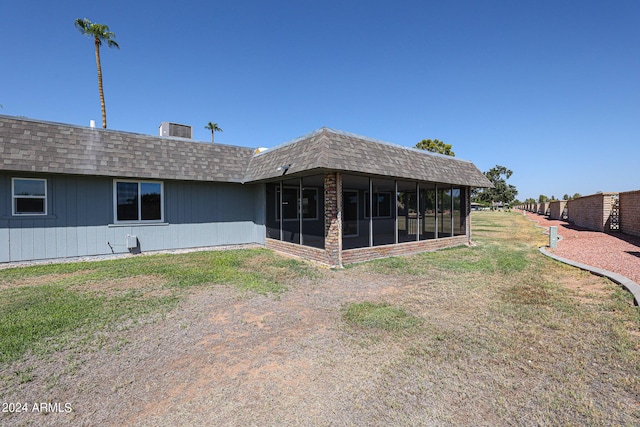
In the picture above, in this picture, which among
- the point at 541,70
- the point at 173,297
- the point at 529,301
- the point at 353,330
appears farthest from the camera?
the point at 541,70

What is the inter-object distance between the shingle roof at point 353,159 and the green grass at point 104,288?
9.49ft

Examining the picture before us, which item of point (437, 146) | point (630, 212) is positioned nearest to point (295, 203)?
point (630, 212)

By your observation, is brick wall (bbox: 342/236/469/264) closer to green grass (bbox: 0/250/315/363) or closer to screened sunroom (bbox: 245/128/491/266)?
screened sunroom (bbox: 245/128/491/266)

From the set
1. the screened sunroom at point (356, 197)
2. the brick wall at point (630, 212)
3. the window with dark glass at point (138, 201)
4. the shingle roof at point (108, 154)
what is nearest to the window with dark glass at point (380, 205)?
the screened sunroom at point (356, 197)

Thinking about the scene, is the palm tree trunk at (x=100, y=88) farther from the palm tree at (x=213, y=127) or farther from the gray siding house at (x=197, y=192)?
the palm tree at (x=213, y=127)

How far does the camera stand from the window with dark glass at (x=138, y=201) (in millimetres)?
9219

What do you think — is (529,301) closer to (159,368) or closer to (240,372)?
(240,372)

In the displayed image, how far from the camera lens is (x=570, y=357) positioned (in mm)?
3109

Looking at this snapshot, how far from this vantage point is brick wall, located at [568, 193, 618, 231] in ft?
47.8

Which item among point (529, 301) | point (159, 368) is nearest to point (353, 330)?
point (159, 368)

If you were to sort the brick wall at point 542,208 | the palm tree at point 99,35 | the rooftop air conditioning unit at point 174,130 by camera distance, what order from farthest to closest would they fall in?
1. the brick wall at point 542,208
2. the palm tree at point 99,35
3. the rooftop air conditioning unit at point 174,130

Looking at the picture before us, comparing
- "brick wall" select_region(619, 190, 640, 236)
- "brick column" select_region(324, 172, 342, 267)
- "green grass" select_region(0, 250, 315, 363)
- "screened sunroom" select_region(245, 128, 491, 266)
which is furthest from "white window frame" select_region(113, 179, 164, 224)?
"brick wall" select_region(619, 190, 640, 236)

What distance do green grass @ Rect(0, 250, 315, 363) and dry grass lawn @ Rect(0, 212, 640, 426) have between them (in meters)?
0.09

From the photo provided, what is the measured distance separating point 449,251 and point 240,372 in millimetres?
9521
